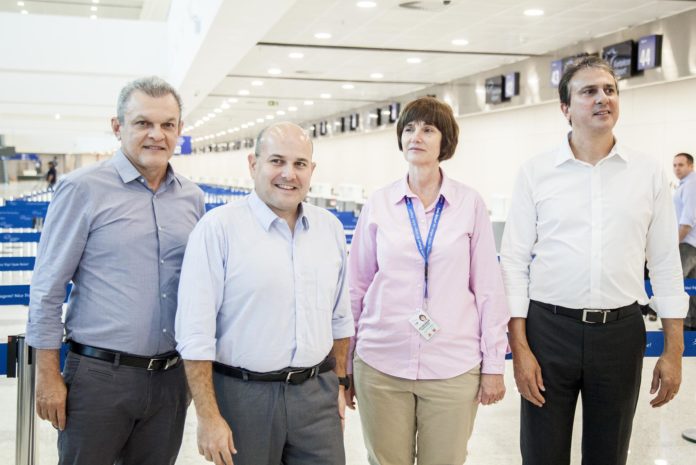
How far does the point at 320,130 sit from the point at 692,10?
1918 cm

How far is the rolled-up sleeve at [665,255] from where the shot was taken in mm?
2682

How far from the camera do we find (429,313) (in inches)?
102

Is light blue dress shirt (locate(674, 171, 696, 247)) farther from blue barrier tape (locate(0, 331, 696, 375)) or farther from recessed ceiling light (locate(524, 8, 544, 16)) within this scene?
blue barrier tape (locate(0, 331, 696, 375))

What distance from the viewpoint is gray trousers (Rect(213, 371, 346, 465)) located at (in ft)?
7.16

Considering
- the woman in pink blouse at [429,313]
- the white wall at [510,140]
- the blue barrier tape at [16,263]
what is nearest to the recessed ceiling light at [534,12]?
the white wall at [510,140]

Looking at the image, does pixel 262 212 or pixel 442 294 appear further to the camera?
pixel 442 294

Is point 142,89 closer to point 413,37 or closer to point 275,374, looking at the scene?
point 275,374

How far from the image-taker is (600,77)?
2594 mm

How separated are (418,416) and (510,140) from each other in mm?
12365

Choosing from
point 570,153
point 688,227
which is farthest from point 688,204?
point 570,153

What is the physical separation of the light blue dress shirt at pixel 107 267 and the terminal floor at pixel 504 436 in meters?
2.02

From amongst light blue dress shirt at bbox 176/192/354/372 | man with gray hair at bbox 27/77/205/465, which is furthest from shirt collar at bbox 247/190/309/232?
man with gray hair at bbox 27/77/205/465

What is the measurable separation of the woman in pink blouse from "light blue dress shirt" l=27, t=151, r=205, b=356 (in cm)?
77

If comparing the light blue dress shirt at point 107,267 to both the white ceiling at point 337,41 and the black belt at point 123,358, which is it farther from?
the white ceiling at point 337,41
